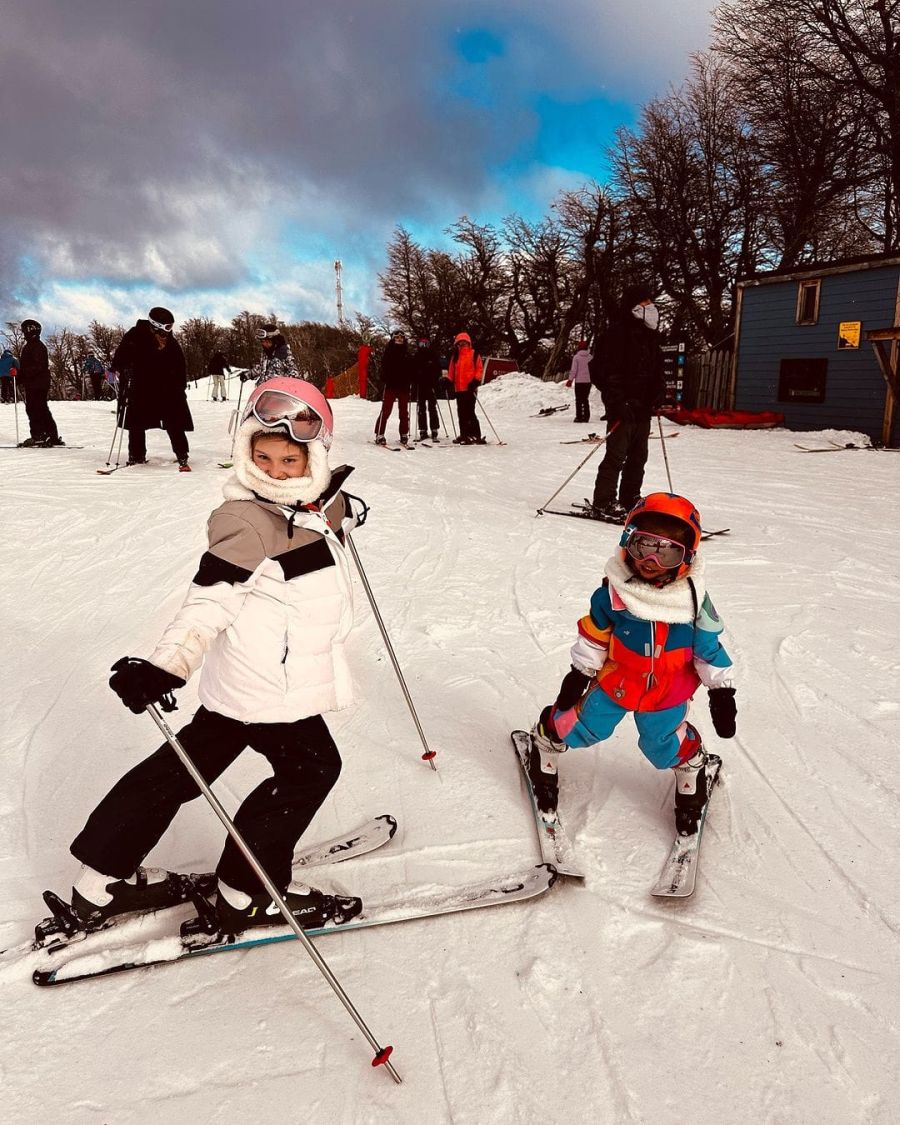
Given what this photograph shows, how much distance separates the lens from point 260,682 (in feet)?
6.77

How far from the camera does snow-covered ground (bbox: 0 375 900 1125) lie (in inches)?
67.9

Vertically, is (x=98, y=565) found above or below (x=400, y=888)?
above

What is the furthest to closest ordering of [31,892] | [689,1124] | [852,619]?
[852,619], [31,892], [689,1124]

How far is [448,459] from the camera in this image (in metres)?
11.3

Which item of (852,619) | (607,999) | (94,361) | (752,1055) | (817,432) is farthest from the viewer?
(94,361)

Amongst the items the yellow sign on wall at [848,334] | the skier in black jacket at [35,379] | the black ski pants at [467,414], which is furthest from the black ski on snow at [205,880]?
the yellow sign on wall at [848,334]

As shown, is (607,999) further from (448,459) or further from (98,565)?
(448,459)

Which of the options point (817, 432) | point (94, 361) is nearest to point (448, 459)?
point (817, 432)

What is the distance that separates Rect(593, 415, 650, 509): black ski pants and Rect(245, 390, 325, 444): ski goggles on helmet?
5.19 m

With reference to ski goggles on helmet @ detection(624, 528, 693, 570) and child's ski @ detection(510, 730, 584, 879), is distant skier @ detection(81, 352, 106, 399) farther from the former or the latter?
ski goggles on helmet @ detection(624, 528, 693, 570)

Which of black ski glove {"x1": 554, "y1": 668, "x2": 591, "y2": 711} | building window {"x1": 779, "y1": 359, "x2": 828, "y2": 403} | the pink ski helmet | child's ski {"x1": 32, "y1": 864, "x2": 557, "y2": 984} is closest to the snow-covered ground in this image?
child's ski {"x1": 32, "y1": 864, "x2": 557, "y2": 984}

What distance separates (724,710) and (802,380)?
15.5 meters

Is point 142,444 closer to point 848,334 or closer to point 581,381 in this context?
point 581,381

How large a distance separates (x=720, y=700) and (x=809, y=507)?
6642 millimetres
